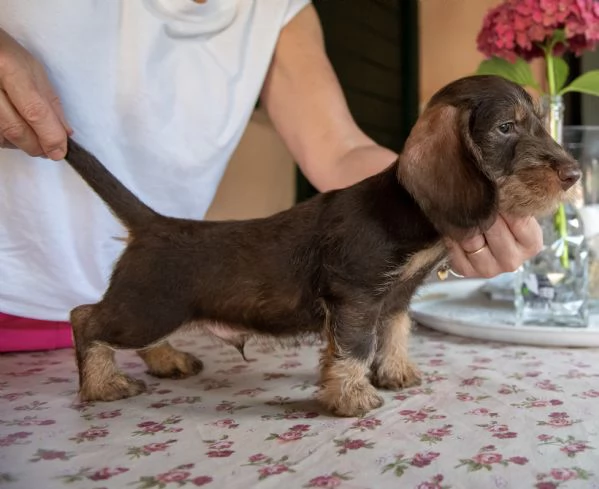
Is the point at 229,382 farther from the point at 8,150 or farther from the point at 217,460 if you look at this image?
the point at 8,150

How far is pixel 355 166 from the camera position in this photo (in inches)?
58.2

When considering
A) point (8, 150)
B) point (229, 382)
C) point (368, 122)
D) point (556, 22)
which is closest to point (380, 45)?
point (368, 122)

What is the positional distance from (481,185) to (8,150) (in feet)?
3.37

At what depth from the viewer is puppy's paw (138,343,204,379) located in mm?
1188

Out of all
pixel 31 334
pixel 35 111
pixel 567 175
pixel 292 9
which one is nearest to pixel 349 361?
pixel 567 175

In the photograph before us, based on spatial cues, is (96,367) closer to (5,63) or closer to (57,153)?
(57,153)

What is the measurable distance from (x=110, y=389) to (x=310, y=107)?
3.13 ft

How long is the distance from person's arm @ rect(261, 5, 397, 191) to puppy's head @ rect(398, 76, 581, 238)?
2.02ft

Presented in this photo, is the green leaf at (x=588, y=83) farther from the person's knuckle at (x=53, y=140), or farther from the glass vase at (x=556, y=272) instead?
the person's knuckle at (x=53, y=140)

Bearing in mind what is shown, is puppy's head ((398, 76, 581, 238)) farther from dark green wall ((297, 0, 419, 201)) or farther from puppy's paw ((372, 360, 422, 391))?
dark green wall ((297, 0, 419, 201))


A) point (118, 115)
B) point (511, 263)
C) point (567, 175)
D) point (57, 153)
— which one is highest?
point (118, 115)

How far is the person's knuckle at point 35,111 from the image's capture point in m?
1.12

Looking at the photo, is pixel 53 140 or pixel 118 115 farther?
pixel 118 115

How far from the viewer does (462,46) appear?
3461 millimetres
